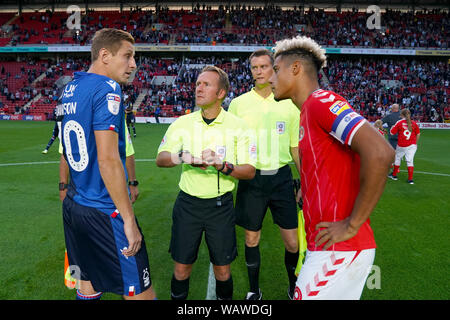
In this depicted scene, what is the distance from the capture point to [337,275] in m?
1.68

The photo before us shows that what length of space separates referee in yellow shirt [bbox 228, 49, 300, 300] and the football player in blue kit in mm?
1361

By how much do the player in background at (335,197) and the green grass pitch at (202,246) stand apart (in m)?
1.76

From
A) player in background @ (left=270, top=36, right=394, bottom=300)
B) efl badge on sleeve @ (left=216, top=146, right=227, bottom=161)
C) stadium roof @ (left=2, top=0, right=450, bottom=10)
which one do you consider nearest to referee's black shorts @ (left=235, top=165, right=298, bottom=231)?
efl badge on sleeve @ (left=216, top=146, right=227, bottom=161)

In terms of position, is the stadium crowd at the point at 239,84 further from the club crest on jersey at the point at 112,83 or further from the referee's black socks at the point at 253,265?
the club crest on jersey at the point at 112,83

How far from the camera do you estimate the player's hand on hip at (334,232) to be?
1.62 metres

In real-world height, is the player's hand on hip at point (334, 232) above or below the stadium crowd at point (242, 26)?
below

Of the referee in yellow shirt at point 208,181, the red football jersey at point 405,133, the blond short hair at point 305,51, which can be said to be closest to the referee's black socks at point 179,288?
the referee in yellow shirt at point 208,181

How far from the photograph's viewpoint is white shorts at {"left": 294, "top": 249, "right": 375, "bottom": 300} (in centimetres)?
167

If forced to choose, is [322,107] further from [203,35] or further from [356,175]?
[203,35]

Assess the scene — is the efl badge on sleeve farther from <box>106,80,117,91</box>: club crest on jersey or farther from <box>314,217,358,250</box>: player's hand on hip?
<box>314,217,358,250</box>: player's hand on hip

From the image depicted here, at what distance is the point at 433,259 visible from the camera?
4141mm

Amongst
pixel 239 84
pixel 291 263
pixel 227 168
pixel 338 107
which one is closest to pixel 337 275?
pixel 338 107
